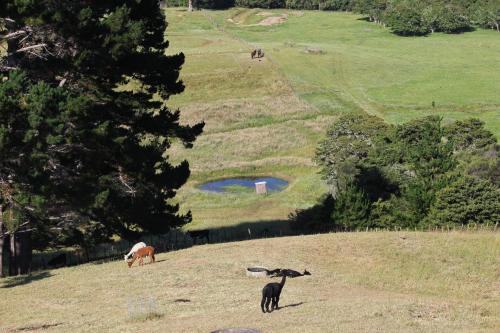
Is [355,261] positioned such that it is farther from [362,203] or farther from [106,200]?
[362,203]

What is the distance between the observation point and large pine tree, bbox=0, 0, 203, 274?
1281 inches

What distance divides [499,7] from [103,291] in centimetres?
15955

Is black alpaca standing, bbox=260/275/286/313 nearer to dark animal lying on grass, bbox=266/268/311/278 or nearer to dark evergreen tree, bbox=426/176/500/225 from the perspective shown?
dark animal lying on grass, bbox=266/268/311/278

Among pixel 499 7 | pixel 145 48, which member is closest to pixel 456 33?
pixel 499 7

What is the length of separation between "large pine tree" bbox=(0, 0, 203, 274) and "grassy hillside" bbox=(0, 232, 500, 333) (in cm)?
378

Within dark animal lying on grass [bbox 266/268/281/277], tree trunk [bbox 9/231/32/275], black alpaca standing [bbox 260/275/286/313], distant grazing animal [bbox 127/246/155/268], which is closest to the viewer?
black alpaca standing [bbox 260/275/286/313]

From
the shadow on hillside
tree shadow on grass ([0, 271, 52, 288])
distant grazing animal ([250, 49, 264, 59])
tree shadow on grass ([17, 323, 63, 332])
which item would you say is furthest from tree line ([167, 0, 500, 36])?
tree shadow on grass ([17, 323, 63, 332])

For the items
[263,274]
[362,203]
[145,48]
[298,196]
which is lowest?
[298,196]

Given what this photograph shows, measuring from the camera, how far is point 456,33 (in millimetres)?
170375

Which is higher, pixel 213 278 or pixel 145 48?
pixel 145 48

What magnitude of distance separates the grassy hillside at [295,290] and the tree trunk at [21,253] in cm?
322

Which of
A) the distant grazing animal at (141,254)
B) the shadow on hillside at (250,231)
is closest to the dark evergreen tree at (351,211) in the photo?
the shadow on hillside at (250,231)

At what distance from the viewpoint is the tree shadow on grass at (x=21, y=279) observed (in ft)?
109

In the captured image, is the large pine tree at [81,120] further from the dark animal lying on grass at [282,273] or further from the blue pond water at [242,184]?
the blue pond water at [242,184]
